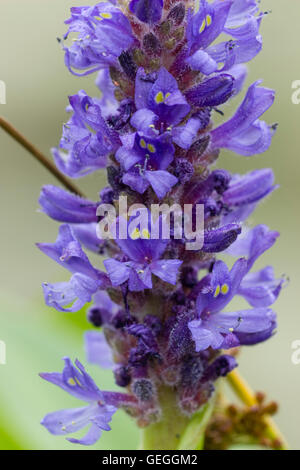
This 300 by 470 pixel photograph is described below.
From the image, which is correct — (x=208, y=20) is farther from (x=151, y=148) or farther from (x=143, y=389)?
(x=143, y=389)

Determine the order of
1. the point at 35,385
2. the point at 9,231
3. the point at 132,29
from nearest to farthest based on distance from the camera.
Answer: the point at 132,29, the point at 35,385, the point at 9,231

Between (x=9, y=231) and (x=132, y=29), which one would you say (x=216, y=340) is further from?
(x=9, y=231)

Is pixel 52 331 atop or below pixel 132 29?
below

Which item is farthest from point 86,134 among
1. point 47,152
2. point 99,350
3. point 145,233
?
point 47,152
